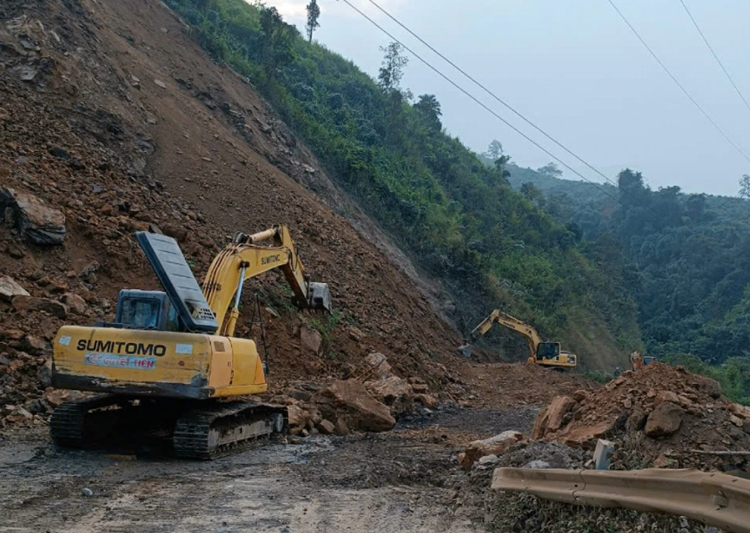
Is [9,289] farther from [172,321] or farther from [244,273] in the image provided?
[172,321]

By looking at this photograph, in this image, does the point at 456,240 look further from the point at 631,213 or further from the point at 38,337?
the point at 631,213

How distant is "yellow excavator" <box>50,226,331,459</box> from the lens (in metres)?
8.59

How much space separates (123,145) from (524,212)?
42.1 m

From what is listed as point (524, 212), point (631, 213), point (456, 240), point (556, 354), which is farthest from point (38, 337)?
point (631, 213)

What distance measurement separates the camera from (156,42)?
28891 mm

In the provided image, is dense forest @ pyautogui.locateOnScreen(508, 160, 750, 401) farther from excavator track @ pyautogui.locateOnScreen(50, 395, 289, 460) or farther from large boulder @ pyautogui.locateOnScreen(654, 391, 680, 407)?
large boulder @ pyautogui.locateOnScreen(654, 391, 680, 407)

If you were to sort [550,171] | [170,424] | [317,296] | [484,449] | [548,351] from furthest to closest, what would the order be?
1. [550,171]
2. [548,351]
3. [317,296]
4. [170,424]
5. [484,449]

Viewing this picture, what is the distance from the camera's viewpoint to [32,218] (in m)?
14.8

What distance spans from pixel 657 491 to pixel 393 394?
11.0 meters

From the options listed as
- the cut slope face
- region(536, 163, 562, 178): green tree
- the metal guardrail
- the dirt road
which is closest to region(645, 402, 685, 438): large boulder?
the metal guardrail

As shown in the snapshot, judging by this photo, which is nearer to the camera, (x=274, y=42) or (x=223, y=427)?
(x=223, y=427)

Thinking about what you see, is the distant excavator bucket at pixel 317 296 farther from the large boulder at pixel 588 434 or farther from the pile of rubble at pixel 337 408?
the large boulder at pixel 588 434

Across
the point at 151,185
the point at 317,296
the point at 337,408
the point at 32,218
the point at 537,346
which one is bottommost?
the point at 537,346

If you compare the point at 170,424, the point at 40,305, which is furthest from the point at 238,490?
the point at 40,305
